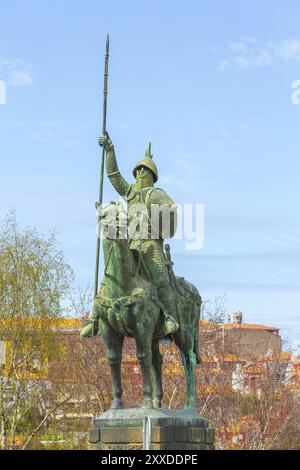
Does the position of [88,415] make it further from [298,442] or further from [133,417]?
[133,417]

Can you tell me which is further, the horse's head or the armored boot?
the armored boot

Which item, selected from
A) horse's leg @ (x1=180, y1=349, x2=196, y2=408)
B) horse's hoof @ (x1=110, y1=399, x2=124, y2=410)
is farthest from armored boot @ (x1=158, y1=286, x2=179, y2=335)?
horse's hoof @ (x1=110, y1=399, x2=124, y2=410)

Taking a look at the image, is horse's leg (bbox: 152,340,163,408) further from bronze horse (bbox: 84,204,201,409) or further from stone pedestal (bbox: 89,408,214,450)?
stone pedestal (bbox: 89,408,214,450)

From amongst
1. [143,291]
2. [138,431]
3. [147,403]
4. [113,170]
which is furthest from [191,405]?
[113,170]

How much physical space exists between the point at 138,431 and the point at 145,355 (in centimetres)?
121

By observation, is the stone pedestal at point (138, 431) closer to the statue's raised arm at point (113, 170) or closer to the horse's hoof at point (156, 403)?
the horse's hoof at point (156, 403)

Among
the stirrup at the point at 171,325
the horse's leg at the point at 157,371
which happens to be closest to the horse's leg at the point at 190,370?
the horse's leg at the point at 157,371

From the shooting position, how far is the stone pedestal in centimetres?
1402

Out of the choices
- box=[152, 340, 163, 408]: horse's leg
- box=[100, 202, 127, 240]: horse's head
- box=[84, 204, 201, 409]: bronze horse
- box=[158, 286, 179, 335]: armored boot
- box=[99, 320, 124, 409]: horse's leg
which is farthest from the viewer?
box=[152, 340, 163, 408]: horse's leg

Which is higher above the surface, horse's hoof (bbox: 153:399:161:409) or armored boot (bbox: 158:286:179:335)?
armored boot (bbox: 158:286:179:335)

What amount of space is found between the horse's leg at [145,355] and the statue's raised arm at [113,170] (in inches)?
111

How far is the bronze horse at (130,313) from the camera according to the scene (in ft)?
45.9

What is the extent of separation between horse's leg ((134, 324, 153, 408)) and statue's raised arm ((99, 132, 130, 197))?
2809 mm

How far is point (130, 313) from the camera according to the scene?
1422 cm
